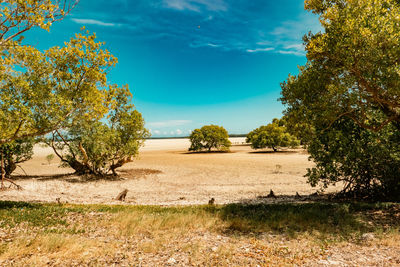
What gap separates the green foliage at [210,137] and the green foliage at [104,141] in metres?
53.3

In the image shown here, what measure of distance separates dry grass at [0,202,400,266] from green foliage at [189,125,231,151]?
72194 millimetres

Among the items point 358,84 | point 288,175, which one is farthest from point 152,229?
point 288,175

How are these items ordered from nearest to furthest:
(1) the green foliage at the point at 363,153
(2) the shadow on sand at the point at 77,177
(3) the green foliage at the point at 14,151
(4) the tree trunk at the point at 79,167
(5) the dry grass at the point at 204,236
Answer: (5) the dry grass at the point at 204,236 → (1) the green foliage at the point at 363,153 → (3) the green foliage at the point at 14,151 → (2) the shadow on sand at the point at 77,177 → (4) the tree trunk at the point at 79,167

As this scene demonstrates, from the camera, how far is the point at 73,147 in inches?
1159

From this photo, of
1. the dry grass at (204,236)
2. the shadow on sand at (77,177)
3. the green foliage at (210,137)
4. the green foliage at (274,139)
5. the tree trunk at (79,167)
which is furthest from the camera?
the green foliage at (210,137)

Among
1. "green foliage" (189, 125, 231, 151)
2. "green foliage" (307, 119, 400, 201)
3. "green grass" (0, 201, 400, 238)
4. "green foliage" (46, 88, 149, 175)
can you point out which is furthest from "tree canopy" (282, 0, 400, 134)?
"green foliage" (189, 125, 231, 151)

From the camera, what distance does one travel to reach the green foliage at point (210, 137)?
85.8m

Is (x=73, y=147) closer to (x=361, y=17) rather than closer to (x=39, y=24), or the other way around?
(x=39, y=24)

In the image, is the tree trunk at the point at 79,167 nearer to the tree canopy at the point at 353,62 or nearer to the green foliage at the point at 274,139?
the tree canopy at the point at 353,62

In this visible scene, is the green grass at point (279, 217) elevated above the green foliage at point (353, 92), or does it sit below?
below

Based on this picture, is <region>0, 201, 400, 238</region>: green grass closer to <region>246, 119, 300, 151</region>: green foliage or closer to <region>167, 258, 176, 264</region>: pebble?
<region>167, 258, 176, 264</region>: pebble

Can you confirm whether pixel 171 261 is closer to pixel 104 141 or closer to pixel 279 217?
pixel 279 217

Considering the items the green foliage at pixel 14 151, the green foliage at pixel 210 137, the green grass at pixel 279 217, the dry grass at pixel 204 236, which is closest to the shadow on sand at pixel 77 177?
the green foliage at pixel 14 151

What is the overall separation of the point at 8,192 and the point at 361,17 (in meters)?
27.7
